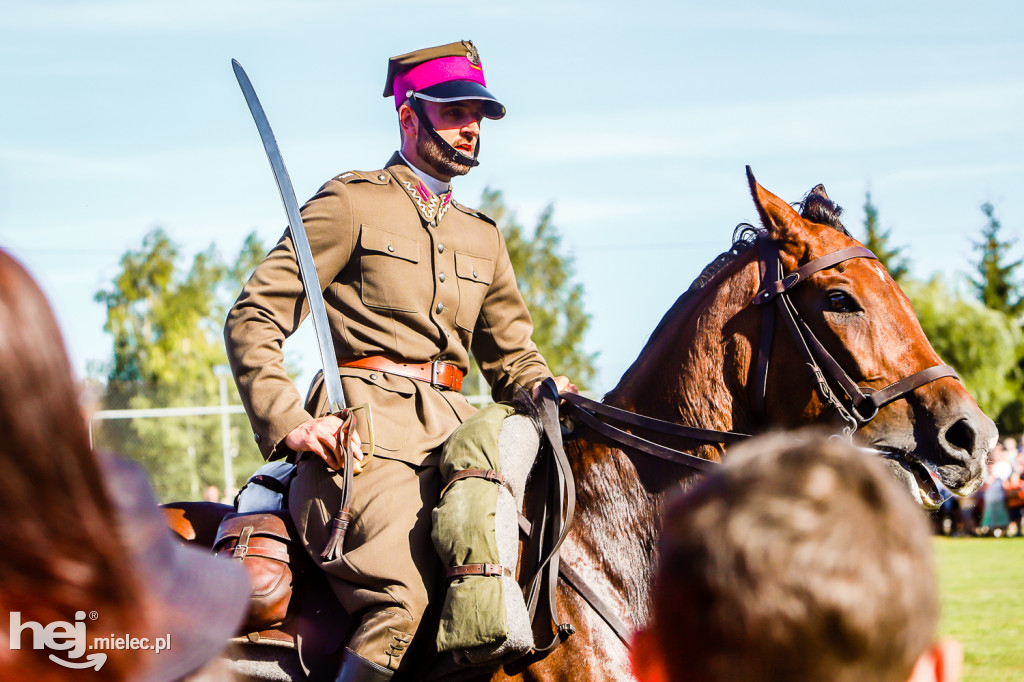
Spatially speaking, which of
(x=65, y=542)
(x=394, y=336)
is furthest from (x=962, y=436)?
(x=65, y=542)

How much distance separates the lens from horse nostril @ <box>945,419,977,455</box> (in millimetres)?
3021

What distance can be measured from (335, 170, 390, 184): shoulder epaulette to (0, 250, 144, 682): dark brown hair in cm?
259

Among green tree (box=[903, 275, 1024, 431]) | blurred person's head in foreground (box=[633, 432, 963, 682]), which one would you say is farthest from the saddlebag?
green tree (box=[903, 275, 1024, 431])

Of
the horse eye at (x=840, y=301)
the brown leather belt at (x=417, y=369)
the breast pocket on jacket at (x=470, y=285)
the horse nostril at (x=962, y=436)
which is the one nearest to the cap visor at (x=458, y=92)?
the breast pocket on jacket at (x=470, y=285)

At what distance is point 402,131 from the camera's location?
376 cm

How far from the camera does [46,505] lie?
943 mm

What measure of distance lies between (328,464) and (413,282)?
0.74m

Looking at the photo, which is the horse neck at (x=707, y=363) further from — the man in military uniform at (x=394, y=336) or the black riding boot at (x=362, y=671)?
the black riding boot at (x=362, y=671)

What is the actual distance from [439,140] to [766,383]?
1.48 m

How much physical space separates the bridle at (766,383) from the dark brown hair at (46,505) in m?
2.34

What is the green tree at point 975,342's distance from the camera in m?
35.9

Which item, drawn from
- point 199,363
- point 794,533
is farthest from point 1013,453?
point 794,533

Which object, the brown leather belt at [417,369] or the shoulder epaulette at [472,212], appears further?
the shoulder epaulette at [472,212]

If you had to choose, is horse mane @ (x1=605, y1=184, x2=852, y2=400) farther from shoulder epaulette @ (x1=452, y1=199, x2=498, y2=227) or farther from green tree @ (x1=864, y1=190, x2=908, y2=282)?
green tree @ (x1=864, y1=190, x2=908, y2=282)
